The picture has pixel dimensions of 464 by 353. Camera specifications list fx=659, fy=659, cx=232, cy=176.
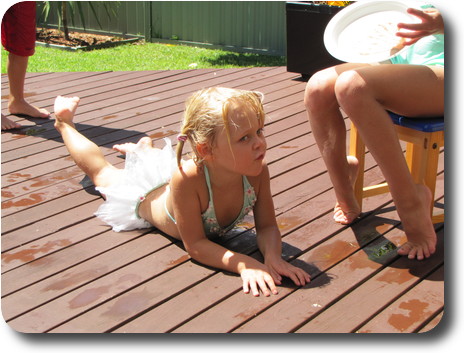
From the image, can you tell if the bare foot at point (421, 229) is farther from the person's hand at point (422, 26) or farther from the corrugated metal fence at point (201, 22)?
the corrugated metal fence at point (201, 22)

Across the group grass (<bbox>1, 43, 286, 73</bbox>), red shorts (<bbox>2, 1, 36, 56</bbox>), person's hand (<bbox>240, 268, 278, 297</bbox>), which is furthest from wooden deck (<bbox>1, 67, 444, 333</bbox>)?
grass (<bbox>1, 43, 286, 73</bbox>)

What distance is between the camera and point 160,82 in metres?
5.25

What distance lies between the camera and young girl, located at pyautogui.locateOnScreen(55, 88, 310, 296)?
2.34m

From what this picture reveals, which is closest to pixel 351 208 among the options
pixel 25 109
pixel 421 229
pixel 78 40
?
pixel 421 229

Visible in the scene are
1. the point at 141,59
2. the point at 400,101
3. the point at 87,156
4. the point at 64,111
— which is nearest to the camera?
the point at 400,101

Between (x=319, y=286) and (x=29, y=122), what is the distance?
2.69 m

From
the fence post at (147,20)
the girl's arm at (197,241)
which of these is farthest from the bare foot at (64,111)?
the fence post at (147,20)

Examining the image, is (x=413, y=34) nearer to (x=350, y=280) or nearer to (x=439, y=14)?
(x=439, y=14)

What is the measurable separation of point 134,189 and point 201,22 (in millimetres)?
5187

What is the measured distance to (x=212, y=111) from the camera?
2.34 metres

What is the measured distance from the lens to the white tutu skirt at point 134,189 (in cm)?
288

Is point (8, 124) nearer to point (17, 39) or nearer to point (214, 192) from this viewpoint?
point (17, 39)

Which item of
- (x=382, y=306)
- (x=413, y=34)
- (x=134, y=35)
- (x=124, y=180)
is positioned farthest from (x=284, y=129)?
(x=134, y=35)

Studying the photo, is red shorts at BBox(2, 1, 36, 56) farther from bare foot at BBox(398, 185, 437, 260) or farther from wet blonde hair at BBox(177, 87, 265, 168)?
bare foot at BBox(398, 185, 437, 260)
